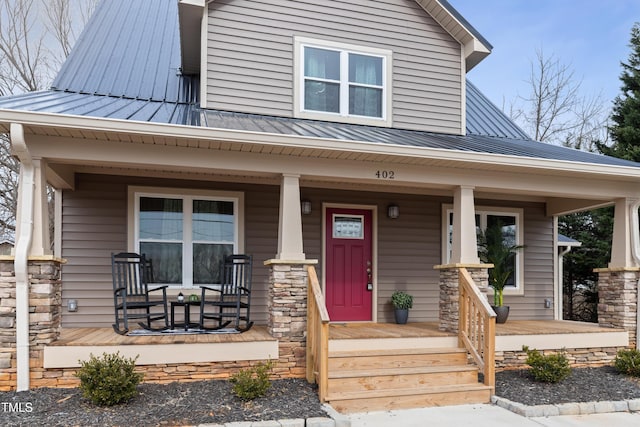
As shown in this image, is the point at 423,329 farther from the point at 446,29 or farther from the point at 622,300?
the point at 446,29

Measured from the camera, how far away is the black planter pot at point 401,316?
307 inches

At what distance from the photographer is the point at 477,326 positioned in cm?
604

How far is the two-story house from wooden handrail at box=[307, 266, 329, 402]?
42mm

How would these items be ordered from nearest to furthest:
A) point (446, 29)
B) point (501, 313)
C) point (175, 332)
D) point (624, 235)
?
point (175, 332)
point (624, 235)
point (501, 313)
point (446, 29)

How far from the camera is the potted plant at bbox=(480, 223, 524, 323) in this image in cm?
797

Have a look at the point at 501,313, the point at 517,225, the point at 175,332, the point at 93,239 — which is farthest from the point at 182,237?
the point at 517,225

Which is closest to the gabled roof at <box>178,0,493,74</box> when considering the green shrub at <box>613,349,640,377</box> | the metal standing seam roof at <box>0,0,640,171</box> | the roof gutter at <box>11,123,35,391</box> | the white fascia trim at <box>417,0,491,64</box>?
the white fascia trim at <box>417,0,491,64</box>

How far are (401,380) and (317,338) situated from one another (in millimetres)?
1079

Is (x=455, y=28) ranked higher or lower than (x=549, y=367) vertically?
higher

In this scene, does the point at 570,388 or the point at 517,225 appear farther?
the point at 517,225

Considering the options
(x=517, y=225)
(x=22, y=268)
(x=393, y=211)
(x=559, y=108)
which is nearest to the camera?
(x=22, y=268)

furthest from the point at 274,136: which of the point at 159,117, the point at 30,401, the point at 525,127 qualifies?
the point at 525,127

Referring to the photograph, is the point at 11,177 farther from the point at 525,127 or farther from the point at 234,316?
the point at 525,127

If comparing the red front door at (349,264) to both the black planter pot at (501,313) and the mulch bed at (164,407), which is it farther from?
the mulch bed at (164,407)
